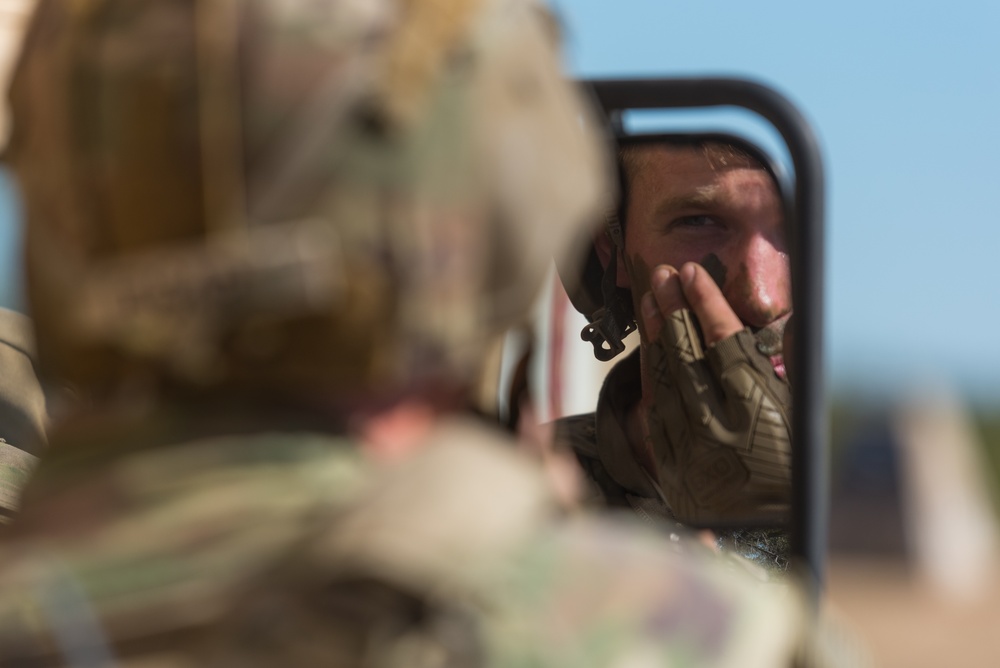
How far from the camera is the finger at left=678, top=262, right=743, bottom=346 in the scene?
2.77 meters

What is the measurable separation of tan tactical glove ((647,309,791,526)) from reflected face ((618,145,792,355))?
7 centimetres

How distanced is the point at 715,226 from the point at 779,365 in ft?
0.96

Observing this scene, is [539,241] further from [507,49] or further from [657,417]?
[657,417]

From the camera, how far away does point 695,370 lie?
2.80 metres

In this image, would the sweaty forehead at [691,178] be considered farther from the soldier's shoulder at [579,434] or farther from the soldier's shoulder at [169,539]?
the soldier's shoulder at [169,539]

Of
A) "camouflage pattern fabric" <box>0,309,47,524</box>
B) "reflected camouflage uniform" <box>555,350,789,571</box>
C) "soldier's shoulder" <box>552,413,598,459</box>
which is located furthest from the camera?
"camouflage pattern fabric" <box>0,309,47,524</box>

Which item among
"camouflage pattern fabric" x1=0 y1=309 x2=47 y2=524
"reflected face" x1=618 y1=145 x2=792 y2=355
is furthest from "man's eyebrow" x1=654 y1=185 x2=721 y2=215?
"camouflage pattern fabric" x1=0 y1=309 x2=47 y2=524

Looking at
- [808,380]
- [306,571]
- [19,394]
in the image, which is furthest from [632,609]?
[19,394]

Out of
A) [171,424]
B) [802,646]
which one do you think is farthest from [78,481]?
[802,646]

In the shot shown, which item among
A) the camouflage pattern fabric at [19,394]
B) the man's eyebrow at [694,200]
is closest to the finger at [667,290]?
the man's eyebrow at [694,200]

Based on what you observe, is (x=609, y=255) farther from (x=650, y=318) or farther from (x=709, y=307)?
(x=709, y=307)

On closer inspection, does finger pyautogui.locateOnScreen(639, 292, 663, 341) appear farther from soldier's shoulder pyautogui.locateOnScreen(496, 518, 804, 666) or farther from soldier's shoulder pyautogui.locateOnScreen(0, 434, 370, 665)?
soldier's shoulder pyautogui.locateOnScreen(0, 434, 370, 665)

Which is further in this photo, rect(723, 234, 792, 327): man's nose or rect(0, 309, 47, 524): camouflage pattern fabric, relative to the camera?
rect(0, 309, 47, 524): camouflage pattern fabric

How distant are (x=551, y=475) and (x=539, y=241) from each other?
9.1 inches
